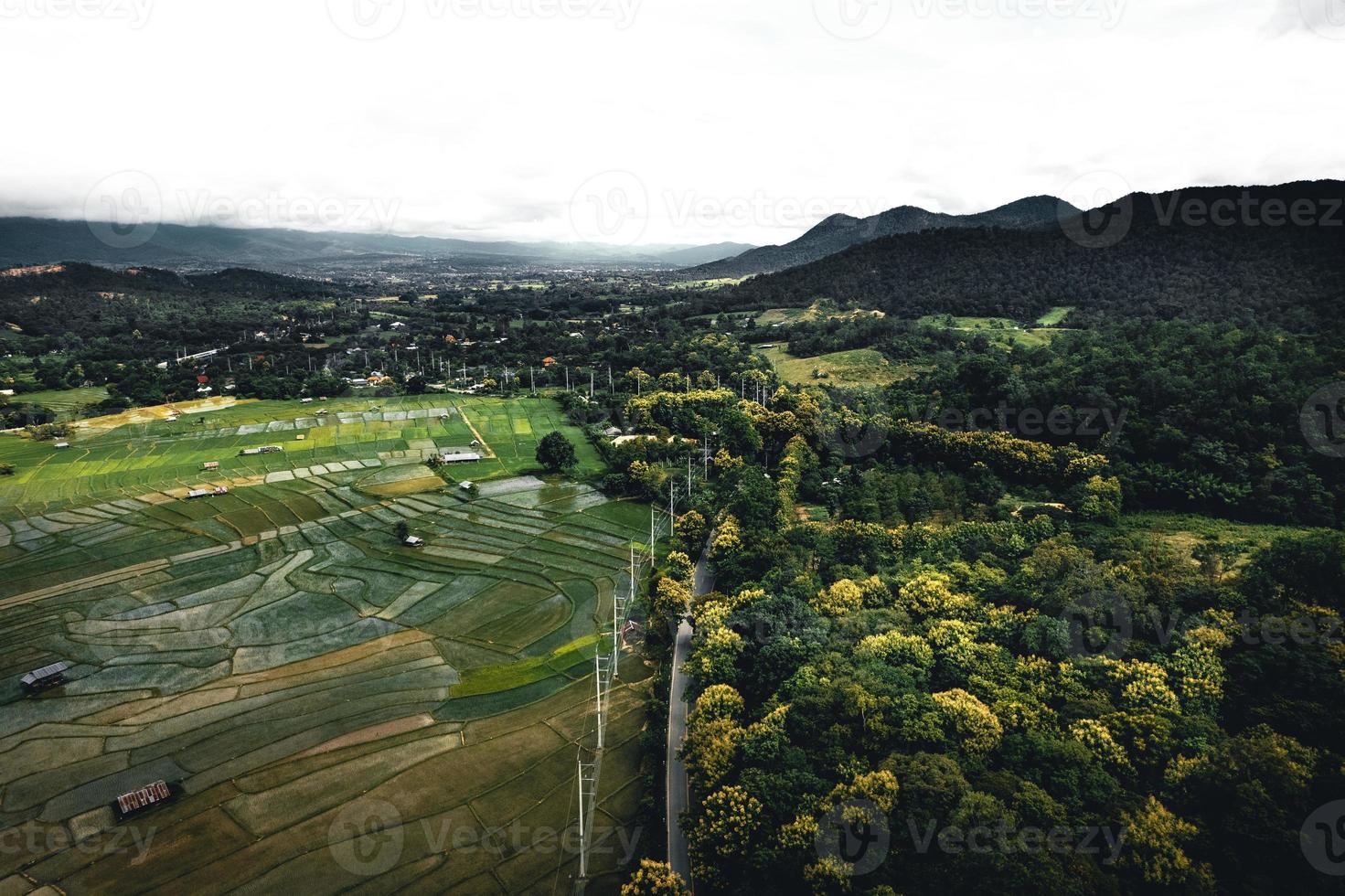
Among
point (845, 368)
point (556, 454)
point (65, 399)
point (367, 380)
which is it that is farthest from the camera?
point (367, 380)

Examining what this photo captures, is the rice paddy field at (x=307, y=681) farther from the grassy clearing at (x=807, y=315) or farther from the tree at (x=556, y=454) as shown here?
the grassy clearing at (x=807, y=315)

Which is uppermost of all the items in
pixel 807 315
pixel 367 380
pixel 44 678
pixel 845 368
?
pixel 807 315

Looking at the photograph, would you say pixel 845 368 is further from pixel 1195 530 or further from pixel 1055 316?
pixel 1195 530

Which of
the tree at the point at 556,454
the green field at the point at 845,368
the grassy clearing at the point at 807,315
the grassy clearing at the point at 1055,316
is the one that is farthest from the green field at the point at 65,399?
the grassy clearing at the point at 1055,316

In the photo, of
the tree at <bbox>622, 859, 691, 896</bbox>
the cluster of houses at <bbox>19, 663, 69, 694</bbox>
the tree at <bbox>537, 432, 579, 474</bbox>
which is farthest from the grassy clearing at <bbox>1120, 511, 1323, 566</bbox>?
the cluster of houses at <bbox>19, 663, 69, 694</bbox>

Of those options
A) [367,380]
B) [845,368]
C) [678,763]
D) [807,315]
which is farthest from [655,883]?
[807,315]

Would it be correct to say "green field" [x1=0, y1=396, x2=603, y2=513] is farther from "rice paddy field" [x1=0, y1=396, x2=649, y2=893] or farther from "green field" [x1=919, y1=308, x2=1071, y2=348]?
"green field" [x1=919, y1=308, x2=1071, y2=348]
